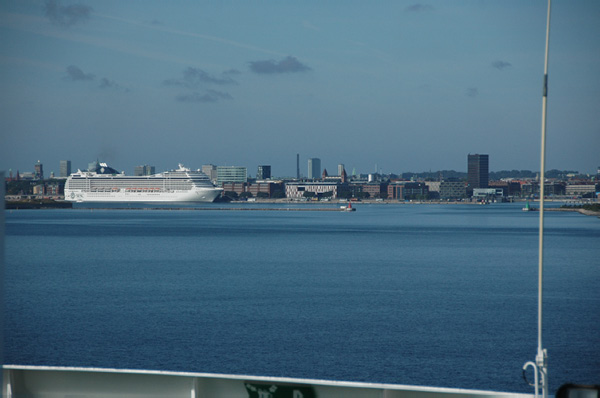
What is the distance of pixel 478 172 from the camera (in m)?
150

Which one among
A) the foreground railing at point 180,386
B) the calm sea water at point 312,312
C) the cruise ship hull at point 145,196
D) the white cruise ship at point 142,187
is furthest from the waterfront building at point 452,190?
the foreground railing at point 180,386

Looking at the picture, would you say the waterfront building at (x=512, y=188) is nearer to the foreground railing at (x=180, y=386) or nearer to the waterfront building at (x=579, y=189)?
the waterfront building at (x=579, y=189)

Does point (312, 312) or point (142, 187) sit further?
point (142, 187)

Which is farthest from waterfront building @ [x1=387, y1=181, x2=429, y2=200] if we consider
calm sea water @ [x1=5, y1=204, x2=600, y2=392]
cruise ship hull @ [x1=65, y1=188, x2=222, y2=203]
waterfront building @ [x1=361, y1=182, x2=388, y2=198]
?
calm sea water @ [x1=5, y1=204, x2=600, y2=392]

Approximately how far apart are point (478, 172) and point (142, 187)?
8213 cm

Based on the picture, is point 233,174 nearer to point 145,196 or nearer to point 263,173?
point 263,173

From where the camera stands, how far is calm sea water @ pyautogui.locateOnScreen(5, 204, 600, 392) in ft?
38.0

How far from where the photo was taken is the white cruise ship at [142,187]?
90.4 m

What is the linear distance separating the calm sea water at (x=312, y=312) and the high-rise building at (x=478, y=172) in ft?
391

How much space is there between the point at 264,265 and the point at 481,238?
1982 centimetres

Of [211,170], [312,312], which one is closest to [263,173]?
[211,170]

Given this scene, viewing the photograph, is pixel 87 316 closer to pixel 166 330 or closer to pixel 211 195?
pixel 166 330

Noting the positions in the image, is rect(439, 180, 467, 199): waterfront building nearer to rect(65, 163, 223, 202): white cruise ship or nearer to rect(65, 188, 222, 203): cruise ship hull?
rect(65, 188, 222, 203): cruise ship hull

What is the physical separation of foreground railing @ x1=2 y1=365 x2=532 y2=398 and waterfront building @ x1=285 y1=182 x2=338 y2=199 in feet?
452
